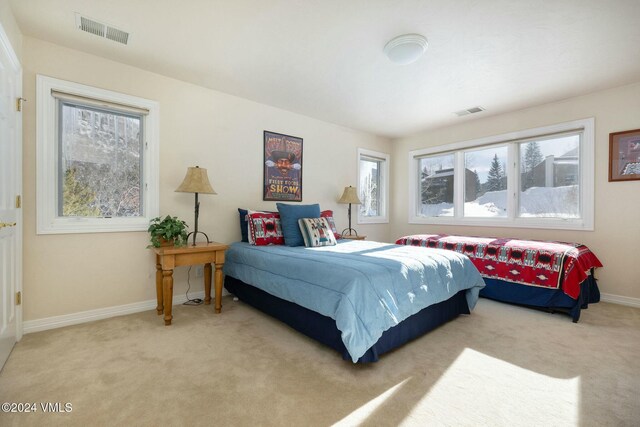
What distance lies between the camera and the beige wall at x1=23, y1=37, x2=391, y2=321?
246cm

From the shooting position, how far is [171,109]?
312 centimetres

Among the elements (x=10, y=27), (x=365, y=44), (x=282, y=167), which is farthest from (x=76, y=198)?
(x=365, y=44)

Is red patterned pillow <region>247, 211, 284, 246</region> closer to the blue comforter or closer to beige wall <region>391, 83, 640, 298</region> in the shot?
the blue comforter

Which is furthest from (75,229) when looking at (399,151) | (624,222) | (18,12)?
(624,222)

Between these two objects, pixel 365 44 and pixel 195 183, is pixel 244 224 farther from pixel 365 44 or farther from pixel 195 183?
pixel 365 44

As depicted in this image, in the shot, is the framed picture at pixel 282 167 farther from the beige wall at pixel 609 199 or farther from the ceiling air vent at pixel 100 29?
the beige wall at pixel 609 199

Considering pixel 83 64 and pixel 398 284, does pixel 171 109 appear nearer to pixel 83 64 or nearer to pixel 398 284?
pixel 83 64

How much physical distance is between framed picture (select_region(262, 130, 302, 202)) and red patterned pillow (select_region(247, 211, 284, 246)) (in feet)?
1.82

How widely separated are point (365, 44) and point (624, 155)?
323cm

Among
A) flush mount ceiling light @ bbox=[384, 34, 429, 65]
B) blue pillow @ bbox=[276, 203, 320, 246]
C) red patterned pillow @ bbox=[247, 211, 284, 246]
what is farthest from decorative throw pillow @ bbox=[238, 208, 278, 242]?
flush mount ceiling light @ bbox=[384, 34, 429, 65]

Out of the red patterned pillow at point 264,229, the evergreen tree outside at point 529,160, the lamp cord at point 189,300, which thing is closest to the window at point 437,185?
the evergreen tree outside at point 529,160

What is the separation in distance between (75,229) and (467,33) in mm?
3735

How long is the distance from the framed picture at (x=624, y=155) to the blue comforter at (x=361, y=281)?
2.20m

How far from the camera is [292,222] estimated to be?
11.1 feet
